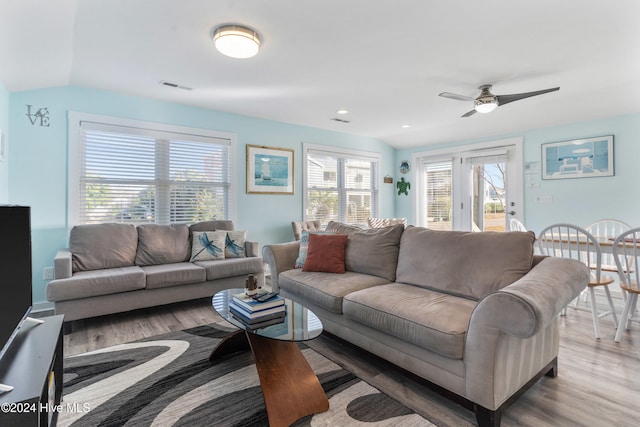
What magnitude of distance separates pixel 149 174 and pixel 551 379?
4293 mm

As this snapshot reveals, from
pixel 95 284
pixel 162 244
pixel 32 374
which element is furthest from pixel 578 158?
pixel 95 284

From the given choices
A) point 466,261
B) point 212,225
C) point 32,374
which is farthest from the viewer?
point 212,225

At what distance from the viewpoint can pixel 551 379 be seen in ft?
6.62

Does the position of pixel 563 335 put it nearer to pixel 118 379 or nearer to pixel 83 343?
pixel 118 379

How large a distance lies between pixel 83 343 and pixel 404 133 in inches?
208

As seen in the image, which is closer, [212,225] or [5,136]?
[5,136]

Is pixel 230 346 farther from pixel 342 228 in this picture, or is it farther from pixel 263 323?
pixel 342 228

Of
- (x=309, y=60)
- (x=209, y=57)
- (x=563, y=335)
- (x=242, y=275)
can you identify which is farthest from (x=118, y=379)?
(x=563, y=335)

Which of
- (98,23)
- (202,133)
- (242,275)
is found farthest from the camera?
(202,133)

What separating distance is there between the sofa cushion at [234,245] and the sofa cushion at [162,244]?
0.43 meters

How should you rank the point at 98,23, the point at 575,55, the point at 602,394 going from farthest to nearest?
the point at 575,55 → the point at 98,23 → the point at 602,394

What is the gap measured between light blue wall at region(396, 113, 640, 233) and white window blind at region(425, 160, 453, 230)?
1.18 metres

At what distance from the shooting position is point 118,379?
201cm

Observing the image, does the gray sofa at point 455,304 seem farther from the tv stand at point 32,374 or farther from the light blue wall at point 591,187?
the light blue wall at point 591,187
